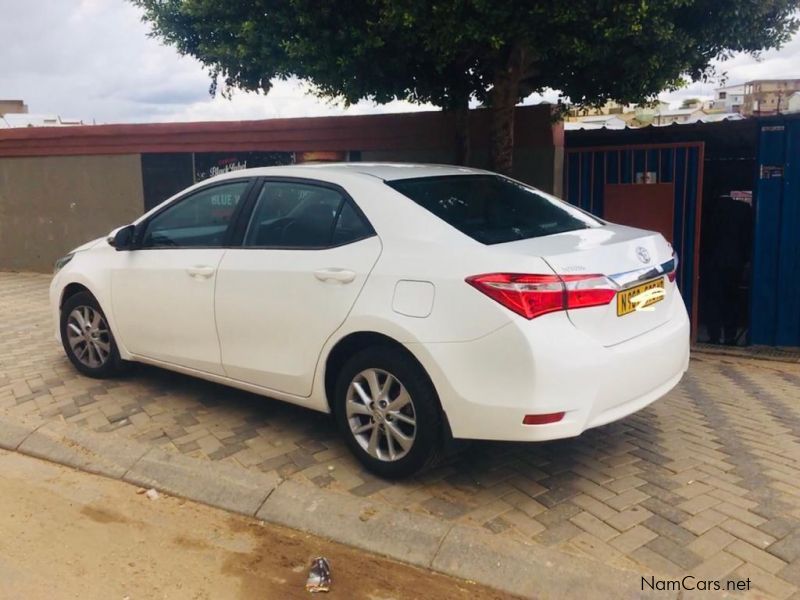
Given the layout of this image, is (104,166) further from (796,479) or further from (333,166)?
(796,479)

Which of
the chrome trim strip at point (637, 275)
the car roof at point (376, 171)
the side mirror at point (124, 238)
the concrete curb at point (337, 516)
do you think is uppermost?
the car roof at point (376, 171)

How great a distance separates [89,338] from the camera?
217 inches

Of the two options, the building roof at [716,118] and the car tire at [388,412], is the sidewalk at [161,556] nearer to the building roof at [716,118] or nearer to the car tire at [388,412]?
the car tire at [388,412]

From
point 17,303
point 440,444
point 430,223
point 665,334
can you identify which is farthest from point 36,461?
point 17,303

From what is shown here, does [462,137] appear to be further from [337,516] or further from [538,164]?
[337,516]

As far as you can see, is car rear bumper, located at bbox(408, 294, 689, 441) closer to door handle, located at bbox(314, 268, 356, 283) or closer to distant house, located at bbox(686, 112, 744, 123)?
door handle, located at bbox(314, 268, 356, 283)

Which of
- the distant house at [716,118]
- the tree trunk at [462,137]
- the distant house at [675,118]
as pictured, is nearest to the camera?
the distant house at [716,118]

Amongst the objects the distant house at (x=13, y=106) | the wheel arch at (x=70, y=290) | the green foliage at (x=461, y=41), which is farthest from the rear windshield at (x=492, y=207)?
the distant house at (x=13, y=106)

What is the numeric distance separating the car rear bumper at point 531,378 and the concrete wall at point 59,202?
27.7 feet

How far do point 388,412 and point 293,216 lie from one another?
133 cm

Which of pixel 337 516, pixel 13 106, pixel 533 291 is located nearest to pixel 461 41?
pixel 533 291

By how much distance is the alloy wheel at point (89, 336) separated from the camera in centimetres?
545

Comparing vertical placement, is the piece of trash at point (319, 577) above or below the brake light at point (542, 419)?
below

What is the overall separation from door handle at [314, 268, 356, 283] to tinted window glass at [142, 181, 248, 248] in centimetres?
94
